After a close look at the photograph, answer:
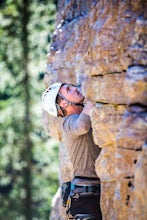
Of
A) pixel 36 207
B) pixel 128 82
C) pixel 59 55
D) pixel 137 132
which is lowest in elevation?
pixel 36 207

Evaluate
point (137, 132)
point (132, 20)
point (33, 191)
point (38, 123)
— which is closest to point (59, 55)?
point (132, 20)

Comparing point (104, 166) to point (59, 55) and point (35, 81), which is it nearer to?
point (59, 55)

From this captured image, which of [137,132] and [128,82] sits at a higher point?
[128,82]

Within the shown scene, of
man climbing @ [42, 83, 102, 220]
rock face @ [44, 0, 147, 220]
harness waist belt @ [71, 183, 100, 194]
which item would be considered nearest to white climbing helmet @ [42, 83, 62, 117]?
man climbing @ [42, 83, 102, 220]

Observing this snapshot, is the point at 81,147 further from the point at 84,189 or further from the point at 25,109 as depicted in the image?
the point at 25,109

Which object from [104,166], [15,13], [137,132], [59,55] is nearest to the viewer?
[137,132]

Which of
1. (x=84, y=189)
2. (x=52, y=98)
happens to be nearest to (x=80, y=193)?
(x=84, y=189)

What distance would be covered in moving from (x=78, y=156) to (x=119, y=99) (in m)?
0.91

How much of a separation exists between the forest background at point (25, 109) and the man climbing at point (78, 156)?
8471mm

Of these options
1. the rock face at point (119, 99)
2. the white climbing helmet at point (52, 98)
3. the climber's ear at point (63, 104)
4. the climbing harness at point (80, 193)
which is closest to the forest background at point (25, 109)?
the rock face at point (119, 99)

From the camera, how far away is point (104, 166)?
221 inches

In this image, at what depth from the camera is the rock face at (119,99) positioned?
4910mm

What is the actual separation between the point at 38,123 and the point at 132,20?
9646 mm

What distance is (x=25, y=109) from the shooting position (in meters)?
14.6
